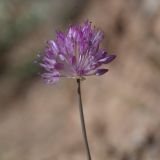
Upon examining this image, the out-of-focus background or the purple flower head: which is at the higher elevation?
the out-of-focus background

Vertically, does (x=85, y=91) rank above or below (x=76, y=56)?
above

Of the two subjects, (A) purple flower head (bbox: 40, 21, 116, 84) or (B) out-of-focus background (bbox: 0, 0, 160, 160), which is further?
(B) out-of-focus background (bbox: 0, 0, 160, 160)

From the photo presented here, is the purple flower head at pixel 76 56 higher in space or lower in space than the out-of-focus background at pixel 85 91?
lower

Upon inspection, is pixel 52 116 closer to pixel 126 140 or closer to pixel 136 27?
pixel 136 27

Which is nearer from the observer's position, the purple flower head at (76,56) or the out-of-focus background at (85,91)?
the purple flower head at (76,56)

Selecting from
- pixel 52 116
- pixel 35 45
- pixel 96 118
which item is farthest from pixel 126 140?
pixel 35 45
